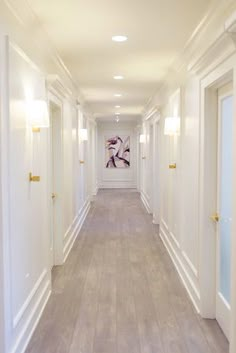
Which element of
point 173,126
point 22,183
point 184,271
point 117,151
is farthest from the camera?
point 117,151

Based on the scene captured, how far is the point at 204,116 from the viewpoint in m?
3.38

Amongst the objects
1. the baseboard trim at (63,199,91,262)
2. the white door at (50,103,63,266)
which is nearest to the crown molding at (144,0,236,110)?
the white door at (50,103,63,266)

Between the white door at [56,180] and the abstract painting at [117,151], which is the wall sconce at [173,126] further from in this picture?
the abstract painting at [117,151]

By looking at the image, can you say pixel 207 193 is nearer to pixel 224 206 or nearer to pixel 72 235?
pixel 224 206

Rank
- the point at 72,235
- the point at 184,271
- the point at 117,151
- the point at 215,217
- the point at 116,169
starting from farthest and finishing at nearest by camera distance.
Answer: the point at 116,169 < the point at 117,151 < the point at 72,235 < the point at 184,271 < the point at 215,217

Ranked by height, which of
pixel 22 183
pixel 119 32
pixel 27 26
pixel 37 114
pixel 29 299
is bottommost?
pixel 29 299

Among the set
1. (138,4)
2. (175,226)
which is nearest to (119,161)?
(175,226)

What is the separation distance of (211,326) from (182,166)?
1.82m

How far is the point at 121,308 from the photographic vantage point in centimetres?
377

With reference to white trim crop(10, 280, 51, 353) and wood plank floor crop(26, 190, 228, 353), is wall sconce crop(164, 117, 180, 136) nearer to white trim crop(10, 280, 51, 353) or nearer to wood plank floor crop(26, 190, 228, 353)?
wood plank floor crop(26, 190, 228, 353)

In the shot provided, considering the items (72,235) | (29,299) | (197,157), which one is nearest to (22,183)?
(29,299)

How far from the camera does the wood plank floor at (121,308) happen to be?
10.0 feet

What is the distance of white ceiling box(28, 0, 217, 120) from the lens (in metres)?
2.96

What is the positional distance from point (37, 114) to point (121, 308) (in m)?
1.93
